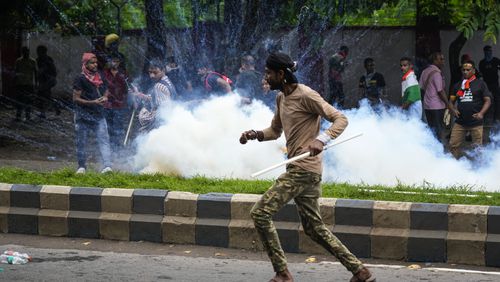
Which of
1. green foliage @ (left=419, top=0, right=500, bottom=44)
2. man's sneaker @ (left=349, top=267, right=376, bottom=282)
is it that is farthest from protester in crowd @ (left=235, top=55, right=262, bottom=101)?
man's sneaker @ (left=349, top=267, right=376, bottom=282)

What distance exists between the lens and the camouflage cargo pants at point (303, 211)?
654 centimetres

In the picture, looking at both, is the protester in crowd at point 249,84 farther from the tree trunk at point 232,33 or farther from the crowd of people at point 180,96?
the tree trunk at point 232,33

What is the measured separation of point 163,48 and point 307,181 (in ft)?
38.1

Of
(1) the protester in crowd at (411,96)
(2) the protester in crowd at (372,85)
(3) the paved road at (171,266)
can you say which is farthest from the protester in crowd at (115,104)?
(2) the protester in crowd at (372,85)

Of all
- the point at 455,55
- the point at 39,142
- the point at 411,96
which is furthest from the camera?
the point at 455,55

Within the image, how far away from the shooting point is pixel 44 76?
Result: 21.6 metres

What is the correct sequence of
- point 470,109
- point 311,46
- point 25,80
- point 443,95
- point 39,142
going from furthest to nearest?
point 25,80 < point 311,46 < point 39,142 < point 443,95 < point 470,109

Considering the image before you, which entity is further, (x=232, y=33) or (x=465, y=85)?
(x=232, y=33)

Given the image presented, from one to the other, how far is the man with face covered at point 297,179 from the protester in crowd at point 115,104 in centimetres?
613

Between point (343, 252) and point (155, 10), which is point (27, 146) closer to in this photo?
point (155, 10)

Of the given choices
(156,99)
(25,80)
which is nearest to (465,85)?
(156,99)

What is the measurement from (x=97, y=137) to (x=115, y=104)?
92 cm

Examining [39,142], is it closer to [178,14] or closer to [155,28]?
[155,28]

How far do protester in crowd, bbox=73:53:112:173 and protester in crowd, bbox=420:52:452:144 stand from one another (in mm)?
4877
